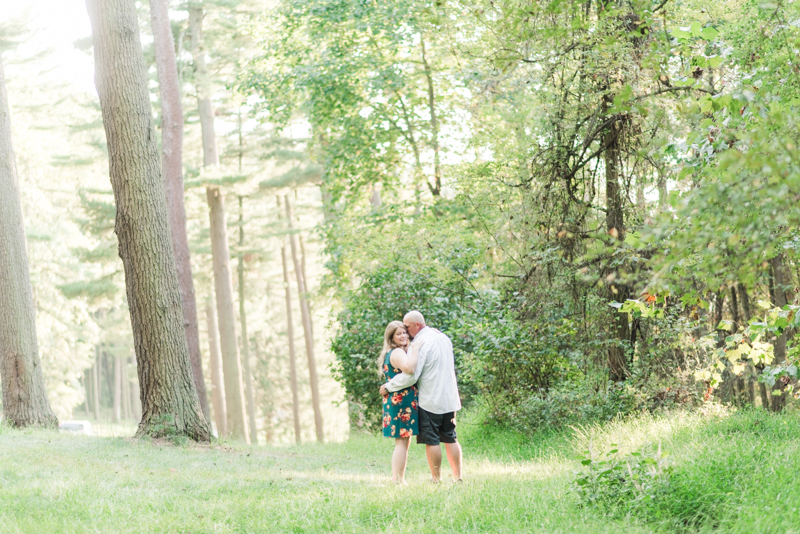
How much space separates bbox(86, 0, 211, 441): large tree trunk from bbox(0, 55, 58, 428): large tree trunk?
387 cm

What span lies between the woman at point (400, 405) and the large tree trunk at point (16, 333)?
325 inches

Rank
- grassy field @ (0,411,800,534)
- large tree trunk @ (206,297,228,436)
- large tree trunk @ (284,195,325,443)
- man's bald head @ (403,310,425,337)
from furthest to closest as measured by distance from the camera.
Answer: large tree trunk @ (284,195,325,443)
large tree trunk @ (206,297,228,436)
man's bald head @ (403,310,425,337)
grassy field @ (0,411,800,534)

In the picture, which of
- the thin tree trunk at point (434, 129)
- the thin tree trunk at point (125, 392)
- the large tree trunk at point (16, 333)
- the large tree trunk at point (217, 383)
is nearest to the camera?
the large tree trunk at point (16, 333)

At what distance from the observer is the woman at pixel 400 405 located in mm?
7211

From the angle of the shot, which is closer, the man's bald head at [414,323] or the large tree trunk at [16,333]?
the man's bald head at [414,323]

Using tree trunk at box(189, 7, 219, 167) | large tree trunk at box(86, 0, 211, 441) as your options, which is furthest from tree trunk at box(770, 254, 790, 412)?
tree trunk at box(189, 7, 219, 167)

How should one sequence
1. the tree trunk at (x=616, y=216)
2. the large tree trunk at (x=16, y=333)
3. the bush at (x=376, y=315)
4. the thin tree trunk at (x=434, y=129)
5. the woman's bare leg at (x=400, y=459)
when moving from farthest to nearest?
1. the thin tree trunk at (x=434, y=129)
2. the bush at (x=376, y=315)
3. the large tree trunk at (x=16, y=333)
4. the tree trunk at (x=616, y=216)
5. the woman's bare leg at (x=400, y=459)

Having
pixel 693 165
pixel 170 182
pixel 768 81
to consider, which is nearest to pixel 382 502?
pixel 693 165

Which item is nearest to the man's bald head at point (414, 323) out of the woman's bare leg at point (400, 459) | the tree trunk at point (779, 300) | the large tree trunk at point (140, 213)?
the woman's bare leg at point (400, 459)

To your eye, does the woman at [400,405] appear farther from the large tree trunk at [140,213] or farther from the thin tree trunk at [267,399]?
the thin tree trunk at [267,399]

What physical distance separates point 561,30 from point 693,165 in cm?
126

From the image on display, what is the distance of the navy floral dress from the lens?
7238mm

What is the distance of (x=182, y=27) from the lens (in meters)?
21.2

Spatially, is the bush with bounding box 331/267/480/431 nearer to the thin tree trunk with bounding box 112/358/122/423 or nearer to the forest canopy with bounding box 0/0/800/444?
the forest canopy with bounding box 0/0/800/444
